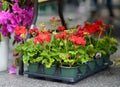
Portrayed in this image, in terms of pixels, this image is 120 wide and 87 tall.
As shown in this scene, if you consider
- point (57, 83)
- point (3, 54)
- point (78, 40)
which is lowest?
point (57, 83)

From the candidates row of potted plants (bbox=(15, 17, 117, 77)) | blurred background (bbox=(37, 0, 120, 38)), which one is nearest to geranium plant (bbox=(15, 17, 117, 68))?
row of potted plants (bbox=(15, 17, 117, 77))

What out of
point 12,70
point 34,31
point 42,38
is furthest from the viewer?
point 12,70

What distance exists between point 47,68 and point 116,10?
5839 mm

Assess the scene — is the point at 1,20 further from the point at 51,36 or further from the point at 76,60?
the point at 76,60

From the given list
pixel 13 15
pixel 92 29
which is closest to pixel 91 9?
pixel 92 29

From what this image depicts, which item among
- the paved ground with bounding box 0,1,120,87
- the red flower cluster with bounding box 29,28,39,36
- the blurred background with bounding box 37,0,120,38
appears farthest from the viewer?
the blurred background with bounding box 37,0,120,38

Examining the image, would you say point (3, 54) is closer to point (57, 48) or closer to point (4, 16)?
point (4, 16)

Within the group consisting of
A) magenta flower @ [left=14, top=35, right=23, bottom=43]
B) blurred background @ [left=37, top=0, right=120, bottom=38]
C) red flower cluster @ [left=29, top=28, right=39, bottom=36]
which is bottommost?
magenta flower @ [left=14, top=35, right=23, bottom=43]

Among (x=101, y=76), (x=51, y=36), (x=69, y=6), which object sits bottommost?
(x=101, y=76)

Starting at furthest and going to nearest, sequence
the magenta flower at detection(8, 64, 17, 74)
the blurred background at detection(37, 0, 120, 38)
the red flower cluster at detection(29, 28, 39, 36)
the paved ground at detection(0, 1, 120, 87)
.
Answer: the blurred background at detection(37, 0, 120, 38)
the magenta flower at detection(8, 64, 17, 74)
the red flower cluster at detection(29, 28, 39, 36)
the paved ground at detection(0, 1, 120, 87)

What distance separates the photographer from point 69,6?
280 inches

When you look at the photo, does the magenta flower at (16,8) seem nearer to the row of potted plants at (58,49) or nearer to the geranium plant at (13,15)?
the geranium plant at (13,15)

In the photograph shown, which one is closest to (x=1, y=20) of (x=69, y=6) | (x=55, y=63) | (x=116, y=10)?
(x=55, y=63)

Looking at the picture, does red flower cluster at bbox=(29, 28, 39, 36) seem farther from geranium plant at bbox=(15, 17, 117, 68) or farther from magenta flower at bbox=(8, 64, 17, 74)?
magenta flower at bbox=(8, 64, 17, 74)
